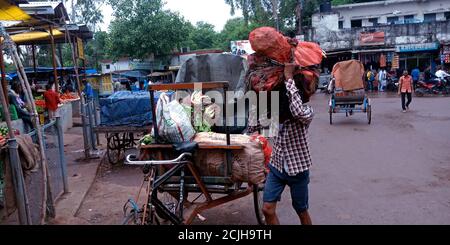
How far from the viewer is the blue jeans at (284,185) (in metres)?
3.89

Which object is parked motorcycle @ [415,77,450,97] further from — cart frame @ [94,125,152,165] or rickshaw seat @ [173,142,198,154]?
rickshaw seat @ [173,142,198,154]

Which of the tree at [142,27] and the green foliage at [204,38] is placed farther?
the green foliage at [204,38]

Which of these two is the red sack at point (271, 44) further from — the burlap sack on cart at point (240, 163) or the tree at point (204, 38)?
the tree at point (204, 38)

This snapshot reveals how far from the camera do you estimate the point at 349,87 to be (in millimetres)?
12742

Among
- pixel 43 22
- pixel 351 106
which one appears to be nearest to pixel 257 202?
pixel 43 22

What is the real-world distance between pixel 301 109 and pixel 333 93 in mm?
9976

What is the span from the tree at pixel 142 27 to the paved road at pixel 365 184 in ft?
67.8

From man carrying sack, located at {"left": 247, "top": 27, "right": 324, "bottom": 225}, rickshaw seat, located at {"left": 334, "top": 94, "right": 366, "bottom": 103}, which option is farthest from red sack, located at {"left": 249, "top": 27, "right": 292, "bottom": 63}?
rickshaw seat, located at {"left": 334, "top": 94, "right": 366, "bottom": 103}

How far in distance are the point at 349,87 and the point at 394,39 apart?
59.3 ft

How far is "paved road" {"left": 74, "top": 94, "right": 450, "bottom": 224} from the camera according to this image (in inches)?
206

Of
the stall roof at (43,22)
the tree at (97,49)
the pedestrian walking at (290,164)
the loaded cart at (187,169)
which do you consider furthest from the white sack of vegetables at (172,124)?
the tree at (97,49)

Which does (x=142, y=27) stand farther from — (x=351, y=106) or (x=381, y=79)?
(x=351, y=106)
